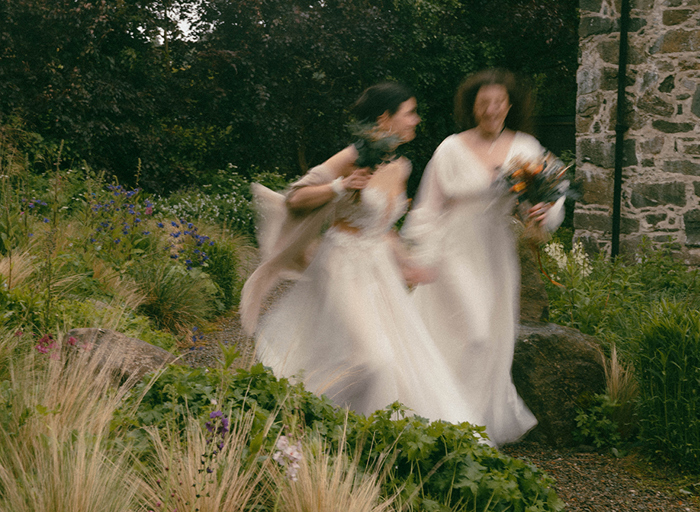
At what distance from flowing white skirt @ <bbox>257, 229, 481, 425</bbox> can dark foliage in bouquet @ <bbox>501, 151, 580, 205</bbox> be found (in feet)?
2.72

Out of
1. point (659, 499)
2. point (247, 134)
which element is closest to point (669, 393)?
point (659, 499)

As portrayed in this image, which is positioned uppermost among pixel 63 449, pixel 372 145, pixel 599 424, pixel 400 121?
pixel 400 121

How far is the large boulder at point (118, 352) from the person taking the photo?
10.0 ft

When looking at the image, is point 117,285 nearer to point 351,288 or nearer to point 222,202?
point 351,288

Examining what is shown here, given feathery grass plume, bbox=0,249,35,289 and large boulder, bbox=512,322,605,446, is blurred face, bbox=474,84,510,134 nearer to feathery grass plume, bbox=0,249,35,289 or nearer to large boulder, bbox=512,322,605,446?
large boulder, bbox=512,322,605,446

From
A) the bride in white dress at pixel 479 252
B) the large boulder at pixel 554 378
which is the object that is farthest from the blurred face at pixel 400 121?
the large boulder at pixel 554 378

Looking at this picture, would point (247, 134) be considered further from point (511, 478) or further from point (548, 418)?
point (511, 478)

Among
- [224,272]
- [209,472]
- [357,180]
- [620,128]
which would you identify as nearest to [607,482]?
→ [357,180]

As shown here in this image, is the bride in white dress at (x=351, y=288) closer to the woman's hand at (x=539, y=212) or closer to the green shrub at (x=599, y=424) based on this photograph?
the woman's hand at (x=539, y=212)

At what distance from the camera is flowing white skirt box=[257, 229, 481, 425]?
3.06 metres

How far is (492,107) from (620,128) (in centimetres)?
498

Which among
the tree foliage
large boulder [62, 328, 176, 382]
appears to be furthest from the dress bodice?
the tree foliage

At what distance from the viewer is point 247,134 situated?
1312cm

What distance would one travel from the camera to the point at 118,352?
3.16 metres
